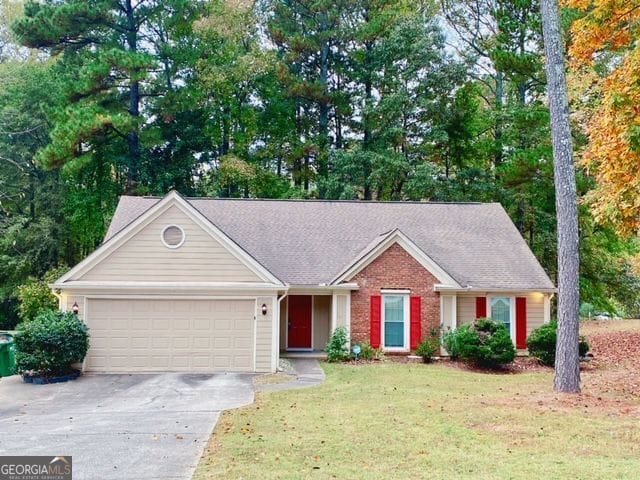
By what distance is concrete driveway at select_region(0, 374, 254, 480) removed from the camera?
6.95 meters

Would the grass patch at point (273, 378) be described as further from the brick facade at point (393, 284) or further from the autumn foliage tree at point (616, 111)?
the autumn foliage tree at point (616, 111)

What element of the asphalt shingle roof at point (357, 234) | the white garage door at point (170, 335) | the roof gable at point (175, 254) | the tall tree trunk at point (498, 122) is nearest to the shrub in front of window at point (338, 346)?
the asphalt shingle roof at point (357, 234)

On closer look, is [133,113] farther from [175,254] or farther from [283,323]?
[175,254]

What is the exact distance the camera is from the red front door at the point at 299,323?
18969 mm

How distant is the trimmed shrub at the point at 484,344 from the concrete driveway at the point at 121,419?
6170mm

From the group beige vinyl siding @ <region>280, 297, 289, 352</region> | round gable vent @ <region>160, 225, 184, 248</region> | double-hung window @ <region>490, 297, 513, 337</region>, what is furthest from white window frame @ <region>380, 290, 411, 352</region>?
round gable vent @ <region>160, 225, 184, 248</region>

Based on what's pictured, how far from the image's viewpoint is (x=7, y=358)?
14477mm

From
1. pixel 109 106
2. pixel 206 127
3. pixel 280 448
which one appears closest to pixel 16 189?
pixel 109 106

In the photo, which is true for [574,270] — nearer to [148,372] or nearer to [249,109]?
[148,372]

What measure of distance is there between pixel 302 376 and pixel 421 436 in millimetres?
6662

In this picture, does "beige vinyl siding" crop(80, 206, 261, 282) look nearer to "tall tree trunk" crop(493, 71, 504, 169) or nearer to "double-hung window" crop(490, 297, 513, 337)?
"double-hung window" crop(490, 297, 513, 337)

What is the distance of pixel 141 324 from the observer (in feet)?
49.9

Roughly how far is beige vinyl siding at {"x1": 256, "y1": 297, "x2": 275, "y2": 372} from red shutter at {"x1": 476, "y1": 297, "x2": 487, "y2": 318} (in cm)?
697

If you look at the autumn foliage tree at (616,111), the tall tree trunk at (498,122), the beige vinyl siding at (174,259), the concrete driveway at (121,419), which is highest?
the tall tree trunk at (498,122)
